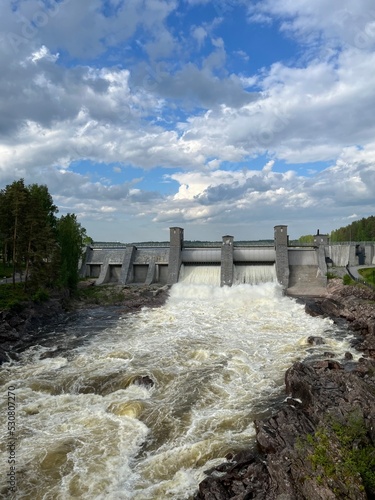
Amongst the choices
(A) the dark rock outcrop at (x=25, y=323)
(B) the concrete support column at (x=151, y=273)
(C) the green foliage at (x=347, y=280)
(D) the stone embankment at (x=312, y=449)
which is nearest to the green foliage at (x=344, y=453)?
(D) the stone embankment at (x=312, y=449)

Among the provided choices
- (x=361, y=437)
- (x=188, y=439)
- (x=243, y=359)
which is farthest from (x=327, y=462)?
(x=243, y=359)

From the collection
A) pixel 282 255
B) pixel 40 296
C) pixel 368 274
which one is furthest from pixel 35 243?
pixel 368 274

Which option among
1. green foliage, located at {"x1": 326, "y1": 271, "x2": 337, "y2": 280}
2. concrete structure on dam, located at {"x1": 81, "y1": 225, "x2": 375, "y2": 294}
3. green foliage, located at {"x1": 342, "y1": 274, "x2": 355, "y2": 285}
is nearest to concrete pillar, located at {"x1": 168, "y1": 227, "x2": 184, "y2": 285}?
concrete structure on dam, located at {"x1": 81, "y1": 225, "x2": 375, "y2": 294}

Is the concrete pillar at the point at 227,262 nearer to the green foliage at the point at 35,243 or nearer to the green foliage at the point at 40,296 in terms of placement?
the green foliage at the point at 35,243

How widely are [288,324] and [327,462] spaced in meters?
22.0

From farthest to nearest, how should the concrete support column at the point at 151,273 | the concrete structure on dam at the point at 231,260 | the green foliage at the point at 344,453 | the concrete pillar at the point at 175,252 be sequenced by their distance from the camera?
1. the concrete support column at the point at 151,273
2. the concrete pillar at the point at 175,252
3. the concrete structure on dam at the point at 231,260
4. the green foliage at the point at 344,453

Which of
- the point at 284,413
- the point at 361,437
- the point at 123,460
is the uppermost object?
the point at 361,437

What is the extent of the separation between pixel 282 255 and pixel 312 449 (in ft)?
118

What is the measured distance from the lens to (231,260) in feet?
151

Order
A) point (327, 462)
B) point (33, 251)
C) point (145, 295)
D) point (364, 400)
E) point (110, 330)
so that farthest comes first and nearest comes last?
point (145, 295)
point (33, 251)
point (110, 330)
point (364, 400)
point (327, 462)

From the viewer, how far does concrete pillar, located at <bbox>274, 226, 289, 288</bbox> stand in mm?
43906

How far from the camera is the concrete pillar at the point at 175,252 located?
46.6 m

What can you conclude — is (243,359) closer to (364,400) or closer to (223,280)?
(364,400)

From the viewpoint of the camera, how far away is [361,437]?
1080 cm
